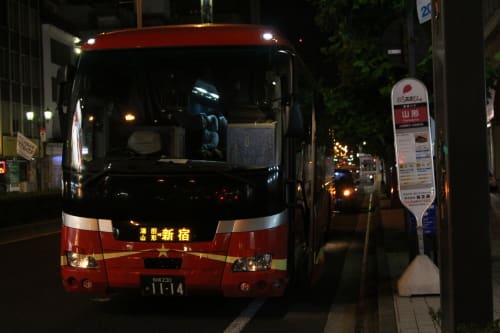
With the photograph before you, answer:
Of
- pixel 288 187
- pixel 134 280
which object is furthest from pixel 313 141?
pixel 134 280

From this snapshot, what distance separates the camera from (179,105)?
751 centimetres

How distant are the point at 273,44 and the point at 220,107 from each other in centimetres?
97

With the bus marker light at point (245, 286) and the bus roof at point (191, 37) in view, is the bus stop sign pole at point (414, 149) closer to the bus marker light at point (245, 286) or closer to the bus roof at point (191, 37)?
the bus roof at point (191, 37)

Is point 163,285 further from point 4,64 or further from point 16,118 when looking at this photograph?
point 16,118

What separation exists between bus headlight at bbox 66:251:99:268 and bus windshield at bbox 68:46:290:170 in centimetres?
102

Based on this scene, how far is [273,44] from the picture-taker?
744 cm

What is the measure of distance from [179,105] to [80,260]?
2139 millimetres

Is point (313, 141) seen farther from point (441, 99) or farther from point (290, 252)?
point (441, 99)

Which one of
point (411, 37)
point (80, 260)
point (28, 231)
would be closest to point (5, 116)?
point (28, 231)

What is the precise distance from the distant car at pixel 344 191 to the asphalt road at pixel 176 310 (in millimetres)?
13135

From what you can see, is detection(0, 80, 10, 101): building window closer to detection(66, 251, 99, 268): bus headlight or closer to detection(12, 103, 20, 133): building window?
detection(12, 103, 20, 133): building window

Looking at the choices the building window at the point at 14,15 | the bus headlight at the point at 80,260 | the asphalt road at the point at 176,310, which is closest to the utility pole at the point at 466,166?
the asphalt road at the point at 176,310

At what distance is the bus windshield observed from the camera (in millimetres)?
7246

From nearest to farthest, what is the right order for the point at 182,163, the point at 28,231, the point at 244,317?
the point at 182,163 < the point at 244,317 < the point at 28,231
